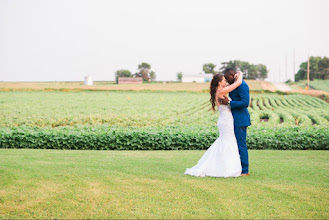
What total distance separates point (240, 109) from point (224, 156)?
1067mm

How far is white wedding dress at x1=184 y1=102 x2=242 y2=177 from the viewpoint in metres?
7.80

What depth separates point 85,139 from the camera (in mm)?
14586

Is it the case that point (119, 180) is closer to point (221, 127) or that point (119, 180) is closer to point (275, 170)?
point (221, 127)

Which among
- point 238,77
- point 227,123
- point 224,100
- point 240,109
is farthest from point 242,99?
point 227,123

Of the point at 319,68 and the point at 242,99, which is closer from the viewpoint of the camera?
the point at 242,99

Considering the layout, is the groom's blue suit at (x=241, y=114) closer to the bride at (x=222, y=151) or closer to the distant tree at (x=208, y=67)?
the bride at (x=222, y=151)

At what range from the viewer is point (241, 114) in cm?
786

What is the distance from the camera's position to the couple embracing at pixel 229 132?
25.3 ft

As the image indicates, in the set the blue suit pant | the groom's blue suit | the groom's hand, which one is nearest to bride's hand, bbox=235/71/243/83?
the groom's blue suit

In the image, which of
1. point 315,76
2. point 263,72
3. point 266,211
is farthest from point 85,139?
point 263,72

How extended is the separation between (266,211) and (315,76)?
14102cm

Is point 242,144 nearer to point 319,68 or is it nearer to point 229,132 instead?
point 229,132

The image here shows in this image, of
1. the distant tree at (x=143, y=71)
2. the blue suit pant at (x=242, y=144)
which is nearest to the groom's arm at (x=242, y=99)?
the blue suit pant at (x=242, y=144)

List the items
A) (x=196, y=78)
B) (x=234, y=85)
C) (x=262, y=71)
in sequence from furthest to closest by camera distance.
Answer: (x=262, y=71), (x=196, y=78), (x=234, y=85)
